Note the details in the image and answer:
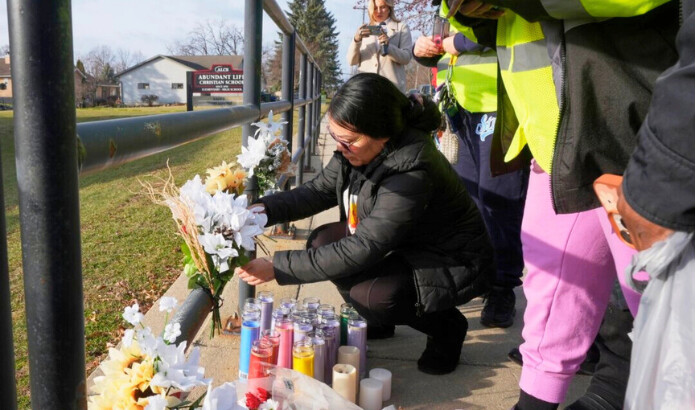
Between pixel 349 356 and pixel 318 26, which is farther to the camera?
pixel 318 26

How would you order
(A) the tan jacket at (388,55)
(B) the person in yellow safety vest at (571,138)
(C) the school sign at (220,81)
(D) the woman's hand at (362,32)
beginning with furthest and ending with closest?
1. (A) the tan jacket at (388,55)
2. (D) the woman's hand at (362,32)
3. (C) the school sign at (220,81)
4. (B) the person in yellow safety vest at (571,138)

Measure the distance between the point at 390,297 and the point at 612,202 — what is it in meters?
1.14

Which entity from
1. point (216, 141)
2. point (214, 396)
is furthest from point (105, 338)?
point (216, 141)

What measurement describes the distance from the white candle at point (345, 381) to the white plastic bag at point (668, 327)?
1.03 meters

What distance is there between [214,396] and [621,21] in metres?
1.13

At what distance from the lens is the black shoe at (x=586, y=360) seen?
2.20m

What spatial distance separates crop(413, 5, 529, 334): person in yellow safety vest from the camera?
2430 millimetres

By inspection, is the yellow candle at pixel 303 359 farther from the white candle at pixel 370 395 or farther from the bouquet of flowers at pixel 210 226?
the bouquet of flowers at pixel 210 226

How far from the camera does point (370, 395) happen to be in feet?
6.21

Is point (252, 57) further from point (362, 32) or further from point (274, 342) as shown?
point (362, 32)

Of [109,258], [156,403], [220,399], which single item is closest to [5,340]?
[156,403]

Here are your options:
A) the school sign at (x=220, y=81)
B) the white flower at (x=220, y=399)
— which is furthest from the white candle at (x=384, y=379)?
the school sign at (x=220, y=81)

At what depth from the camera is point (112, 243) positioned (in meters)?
4.44

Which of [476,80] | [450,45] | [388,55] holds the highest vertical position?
[388,55]
